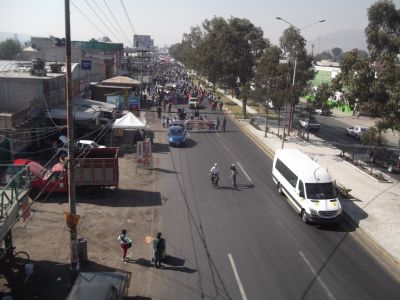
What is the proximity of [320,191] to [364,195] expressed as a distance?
5.49 m

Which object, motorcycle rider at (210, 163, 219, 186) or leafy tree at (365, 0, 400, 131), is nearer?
leafy tree at (365, 0, 400, 131)

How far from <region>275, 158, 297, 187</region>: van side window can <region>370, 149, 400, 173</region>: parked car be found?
10.2m

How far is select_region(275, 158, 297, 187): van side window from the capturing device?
2162cm

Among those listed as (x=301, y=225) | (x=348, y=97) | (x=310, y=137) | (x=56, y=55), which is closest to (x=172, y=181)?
(x=301, y=225)

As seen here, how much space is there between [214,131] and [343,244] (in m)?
26.0

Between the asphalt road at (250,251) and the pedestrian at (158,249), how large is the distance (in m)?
0.38

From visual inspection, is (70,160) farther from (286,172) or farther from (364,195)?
(364,195)

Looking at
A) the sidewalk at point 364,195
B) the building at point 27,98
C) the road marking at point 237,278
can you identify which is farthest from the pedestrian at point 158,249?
the building at point 27,98

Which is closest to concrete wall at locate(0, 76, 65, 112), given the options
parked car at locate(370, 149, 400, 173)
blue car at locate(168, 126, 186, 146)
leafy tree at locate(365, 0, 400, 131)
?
blue car at locate(168, 126, 186, 146)

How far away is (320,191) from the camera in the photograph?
2025cm

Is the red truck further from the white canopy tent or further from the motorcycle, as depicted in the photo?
the white canopy tent

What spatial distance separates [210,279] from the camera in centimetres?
Answer: 1451

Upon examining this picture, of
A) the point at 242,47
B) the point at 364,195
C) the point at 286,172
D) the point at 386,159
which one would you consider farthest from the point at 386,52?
the point at 286,172

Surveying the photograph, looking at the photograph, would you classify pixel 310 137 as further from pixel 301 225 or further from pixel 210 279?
pixel 210 279
